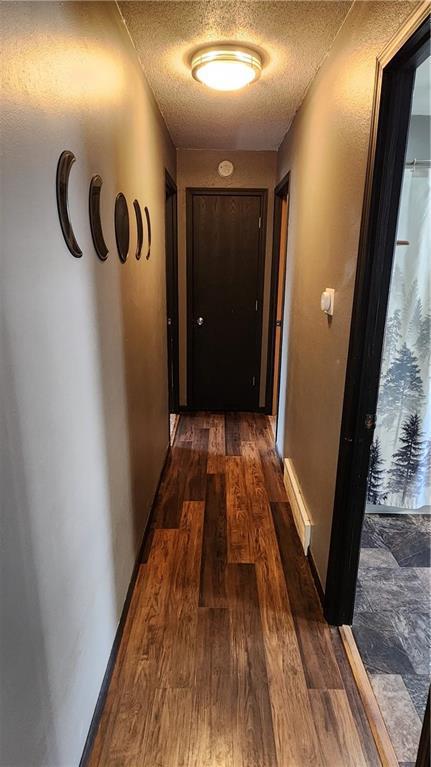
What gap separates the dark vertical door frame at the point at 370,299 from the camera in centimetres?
123

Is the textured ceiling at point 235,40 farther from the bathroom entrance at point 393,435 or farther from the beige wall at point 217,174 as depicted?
the beige wall at point 217,174

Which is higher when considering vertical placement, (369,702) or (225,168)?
(225,168)

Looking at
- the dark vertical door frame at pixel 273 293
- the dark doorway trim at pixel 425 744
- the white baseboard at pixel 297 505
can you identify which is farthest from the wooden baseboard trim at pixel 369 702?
the dark vertical door frame at pixel 273 293

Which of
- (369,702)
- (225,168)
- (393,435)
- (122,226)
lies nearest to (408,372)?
(393,435)

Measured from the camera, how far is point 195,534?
2.29 metres

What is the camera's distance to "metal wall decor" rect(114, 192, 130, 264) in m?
1.57

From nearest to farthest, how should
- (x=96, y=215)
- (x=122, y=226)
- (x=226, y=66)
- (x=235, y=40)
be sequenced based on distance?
(x=96, y=215) < (x=122, y=226) < (x=235, y=40) < (x=226, y=66)

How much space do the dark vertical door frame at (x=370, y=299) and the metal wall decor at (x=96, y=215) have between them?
854 millimetres

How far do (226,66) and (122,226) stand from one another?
91 cm

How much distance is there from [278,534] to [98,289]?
163 cm

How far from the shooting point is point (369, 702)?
1.40 m

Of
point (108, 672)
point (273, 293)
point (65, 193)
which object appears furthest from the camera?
point (273, 293)

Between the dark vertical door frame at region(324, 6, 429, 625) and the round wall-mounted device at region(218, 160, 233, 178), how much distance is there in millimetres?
2503

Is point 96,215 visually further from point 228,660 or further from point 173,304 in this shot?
point 173,304
